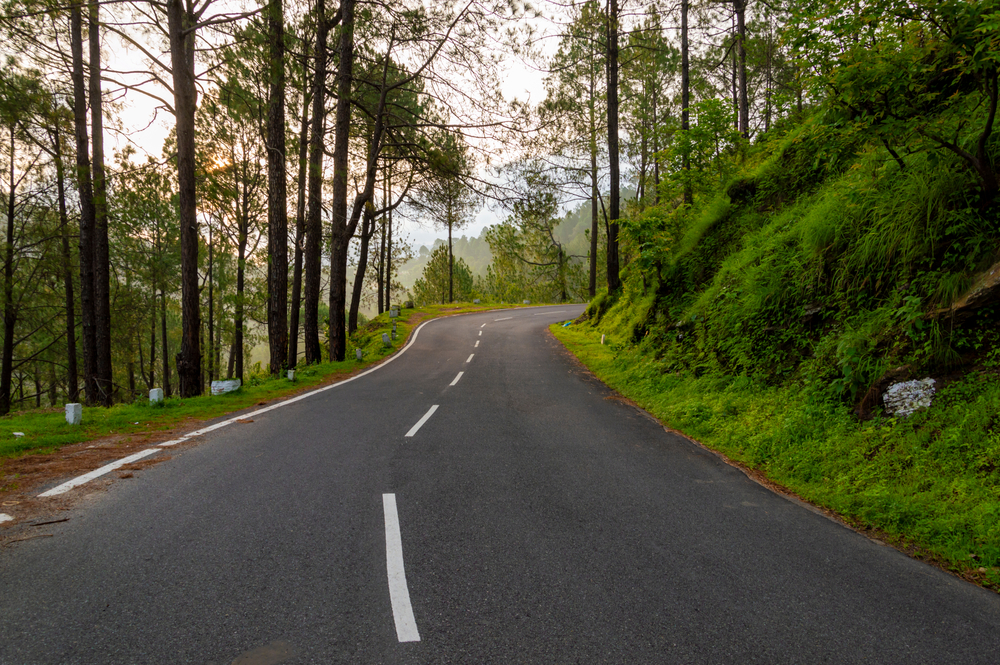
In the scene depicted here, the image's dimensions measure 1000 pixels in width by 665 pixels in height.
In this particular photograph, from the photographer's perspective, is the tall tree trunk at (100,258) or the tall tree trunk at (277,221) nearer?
the tall tree trunk at (277,221)

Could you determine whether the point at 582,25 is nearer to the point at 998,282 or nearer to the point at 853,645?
the point at 998,282

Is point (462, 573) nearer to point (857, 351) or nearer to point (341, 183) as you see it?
point (857, 351)

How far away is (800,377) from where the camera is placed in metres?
6.91

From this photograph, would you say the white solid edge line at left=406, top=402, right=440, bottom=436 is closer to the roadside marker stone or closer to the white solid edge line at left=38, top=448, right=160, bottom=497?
the white solid edge line at left=38, top=448, right=160, bottom=497

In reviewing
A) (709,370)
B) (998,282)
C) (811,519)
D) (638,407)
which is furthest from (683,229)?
(811,519)

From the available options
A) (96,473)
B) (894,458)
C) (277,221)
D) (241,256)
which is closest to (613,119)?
(277,221)

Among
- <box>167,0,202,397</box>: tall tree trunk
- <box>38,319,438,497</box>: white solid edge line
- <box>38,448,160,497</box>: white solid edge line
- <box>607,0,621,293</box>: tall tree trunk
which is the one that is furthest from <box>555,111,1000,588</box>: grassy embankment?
<box>167,0,202,397</box>: tall tree trunk

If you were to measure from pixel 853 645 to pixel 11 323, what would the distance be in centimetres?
2505

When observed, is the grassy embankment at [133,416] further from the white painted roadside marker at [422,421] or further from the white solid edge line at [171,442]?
the white painted roadside marker at [422,421]

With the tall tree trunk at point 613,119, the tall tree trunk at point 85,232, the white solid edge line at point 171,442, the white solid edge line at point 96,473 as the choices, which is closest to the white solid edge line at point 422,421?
the white solid edge line at point 171,442

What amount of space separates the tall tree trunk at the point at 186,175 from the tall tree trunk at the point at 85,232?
509 centimetres

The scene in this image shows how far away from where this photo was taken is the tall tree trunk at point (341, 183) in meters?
14.0

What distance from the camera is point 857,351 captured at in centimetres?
598

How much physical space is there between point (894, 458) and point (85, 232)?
62.9ft
